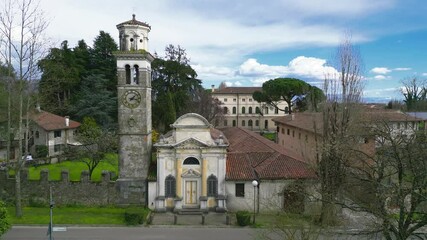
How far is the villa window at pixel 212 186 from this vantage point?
26438mm

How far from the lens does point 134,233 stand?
2212 cm

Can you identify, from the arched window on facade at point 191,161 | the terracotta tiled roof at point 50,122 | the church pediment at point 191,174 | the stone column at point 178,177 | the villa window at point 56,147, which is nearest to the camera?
the stone column at point 178,177

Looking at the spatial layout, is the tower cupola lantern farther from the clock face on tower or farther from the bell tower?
the clock face on tower

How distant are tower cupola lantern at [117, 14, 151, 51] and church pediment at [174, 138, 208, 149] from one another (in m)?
7.25

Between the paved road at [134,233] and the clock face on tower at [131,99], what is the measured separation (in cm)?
859

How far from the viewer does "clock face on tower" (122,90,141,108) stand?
2680 cm

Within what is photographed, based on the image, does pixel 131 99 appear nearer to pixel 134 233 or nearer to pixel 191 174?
pixel 191 174

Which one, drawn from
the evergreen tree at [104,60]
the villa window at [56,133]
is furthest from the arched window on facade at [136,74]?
the evergreen tree at [104,60]

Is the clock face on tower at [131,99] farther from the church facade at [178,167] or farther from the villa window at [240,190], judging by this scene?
the villa window at [240,190]

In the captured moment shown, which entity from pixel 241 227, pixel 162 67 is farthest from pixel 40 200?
pixel 162 67

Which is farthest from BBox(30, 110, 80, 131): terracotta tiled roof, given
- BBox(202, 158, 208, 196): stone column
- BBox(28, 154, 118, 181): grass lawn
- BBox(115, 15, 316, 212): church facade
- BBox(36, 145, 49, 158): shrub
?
BBox(202, 158, 208, 196): stone column

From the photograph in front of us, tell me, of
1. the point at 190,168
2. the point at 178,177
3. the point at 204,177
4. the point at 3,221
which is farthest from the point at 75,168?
the point at 3,221

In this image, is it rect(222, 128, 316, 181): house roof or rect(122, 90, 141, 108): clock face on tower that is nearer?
rect(222, 128, 316, 181): house roof

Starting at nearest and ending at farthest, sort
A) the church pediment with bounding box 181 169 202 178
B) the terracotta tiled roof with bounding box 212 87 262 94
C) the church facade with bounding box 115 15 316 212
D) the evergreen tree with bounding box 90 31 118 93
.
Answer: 1. the church facade with bounding box 115 15 316 212
2. the church pediment with bounding box 181 169 202 178
3. the evergreen tree with bounding box 90 31 118 93
4. the terracotta tiled roof with bounding box 212 87 262 94
